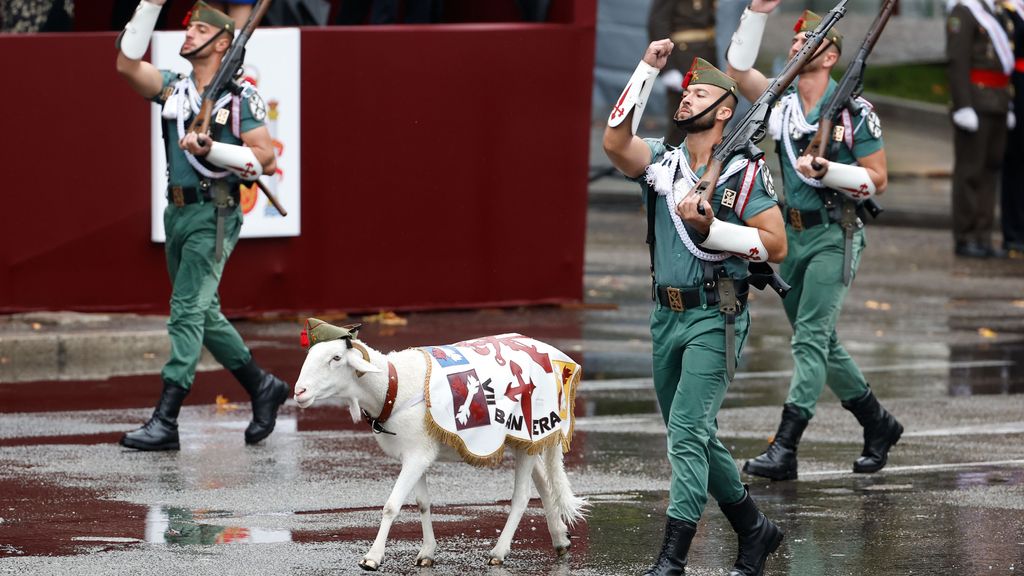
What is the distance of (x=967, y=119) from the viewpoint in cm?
1827

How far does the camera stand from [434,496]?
9000 mm

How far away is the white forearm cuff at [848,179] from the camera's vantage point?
9320mm

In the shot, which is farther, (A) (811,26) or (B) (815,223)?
(B) (815,223)

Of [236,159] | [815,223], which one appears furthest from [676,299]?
[236,159]

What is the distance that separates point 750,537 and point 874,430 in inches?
101

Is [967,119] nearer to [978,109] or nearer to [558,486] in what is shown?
[978,109]

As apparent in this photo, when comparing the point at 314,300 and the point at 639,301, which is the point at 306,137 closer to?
the point at 314,300

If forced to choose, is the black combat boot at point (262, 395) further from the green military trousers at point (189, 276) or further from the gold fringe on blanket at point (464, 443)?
the gold fringe on blanket at point (464, 443)

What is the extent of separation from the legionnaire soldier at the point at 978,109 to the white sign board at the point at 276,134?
7.31m

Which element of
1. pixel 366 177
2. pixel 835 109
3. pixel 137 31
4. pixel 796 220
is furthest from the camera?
pixel 366 177

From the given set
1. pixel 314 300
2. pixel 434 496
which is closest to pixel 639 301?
pixel 314 300

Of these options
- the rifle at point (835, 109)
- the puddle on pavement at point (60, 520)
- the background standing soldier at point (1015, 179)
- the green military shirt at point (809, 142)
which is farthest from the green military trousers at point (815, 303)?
the background standing soldier at point (1015, 179)

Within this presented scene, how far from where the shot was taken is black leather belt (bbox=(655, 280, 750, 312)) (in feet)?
24.1

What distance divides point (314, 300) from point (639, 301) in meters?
2.99
